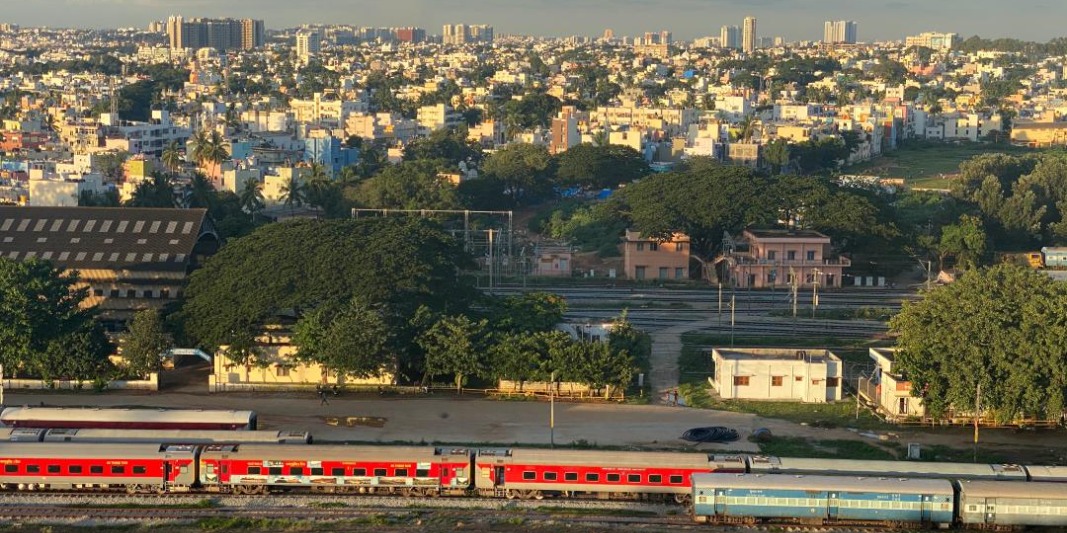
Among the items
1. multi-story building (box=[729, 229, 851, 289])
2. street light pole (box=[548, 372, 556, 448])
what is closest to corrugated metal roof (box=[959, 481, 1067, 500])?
street light pole (box=[548, 372, 556, 448])

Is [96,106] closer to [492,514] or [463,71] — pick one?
[463,71]

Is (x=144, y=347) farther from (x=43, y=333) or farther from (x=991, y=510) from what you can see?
(x=991, y=510)

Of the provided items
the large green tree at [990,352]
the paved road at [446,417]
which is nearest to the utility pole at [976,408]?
the large green tree at [990,352]

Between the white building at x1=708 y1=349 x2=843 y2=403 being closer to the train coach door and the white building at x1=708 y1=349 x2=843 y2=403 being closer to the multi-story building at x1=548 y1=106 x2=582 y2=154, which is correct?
the train coach door

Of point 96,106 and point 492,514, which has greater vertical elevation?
point 96,106

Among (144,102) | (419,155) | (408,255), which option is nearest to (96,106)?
(144,102)

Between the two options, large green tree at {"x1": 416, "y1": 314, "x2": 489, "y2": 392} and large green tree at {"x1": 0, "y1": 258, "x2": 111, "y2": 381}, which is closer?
large green tree at {"x1": 416, "y1": 314, "x2": 489, "y2": 392}

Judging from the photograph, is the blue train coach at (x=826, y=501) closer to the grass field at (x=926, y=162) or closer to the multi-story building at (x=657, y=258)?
the multi-story building at (x=657, y=258)
